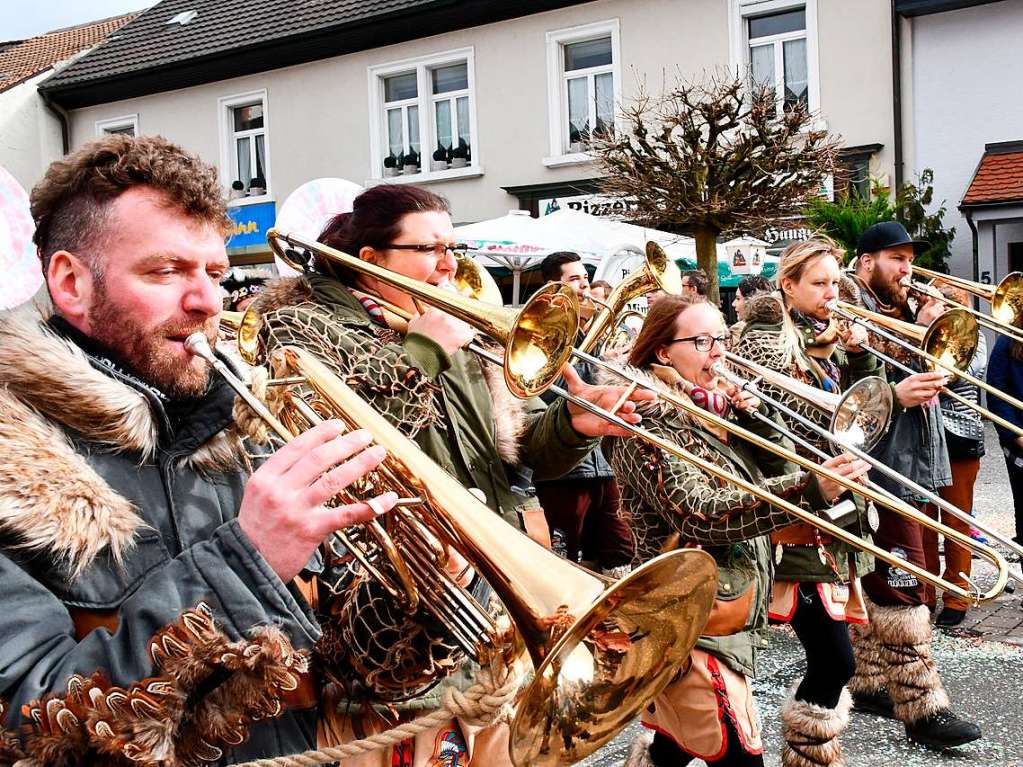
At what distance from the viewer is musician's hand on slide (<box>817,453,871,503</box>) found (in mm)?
2791

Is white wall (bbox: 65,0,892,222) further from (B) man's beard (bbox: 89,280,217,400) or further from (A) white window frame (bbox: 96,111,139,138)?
(B) man's beard (bbox: 89,280,217,400)

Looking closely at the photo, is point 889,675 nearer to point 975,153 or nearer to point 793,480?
point 793,480

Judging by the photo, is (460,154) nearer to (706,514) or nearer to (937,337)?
(937,337)

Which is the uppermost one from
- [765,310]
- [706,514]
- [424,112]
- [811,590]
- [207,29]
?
[207,29]

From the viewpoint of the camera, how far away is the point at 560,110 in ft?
49.3

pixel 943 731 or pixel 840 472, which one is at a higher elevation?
pixel 840 472

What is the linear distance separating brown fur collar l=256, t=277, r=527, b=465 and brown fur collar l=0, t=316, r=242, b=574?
0.95 meters

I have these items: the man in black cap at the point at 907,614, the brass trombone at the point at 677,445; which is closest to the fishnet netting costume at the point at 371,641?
the brass trombone at the point at 677,445

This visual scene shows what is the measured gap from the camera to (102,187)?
62.1 inches

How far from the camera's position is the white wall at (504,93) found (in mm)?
13000

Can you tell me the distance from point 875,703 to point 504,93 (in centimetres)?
1264

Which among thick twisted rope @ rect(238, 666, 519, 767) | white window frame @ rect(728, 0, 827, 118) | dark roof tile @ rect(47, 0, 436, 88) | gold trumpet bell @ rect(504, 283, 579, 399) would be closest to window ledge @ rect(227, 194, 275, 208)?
dark roof tile @ rect(47, 0, 436, 88)

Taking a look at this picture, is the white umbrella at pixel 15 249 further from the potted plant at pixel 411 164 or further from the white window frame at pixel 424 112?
the potted plant at pixel 411 164

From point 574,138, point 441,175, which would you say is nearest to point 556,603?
point 574,138
